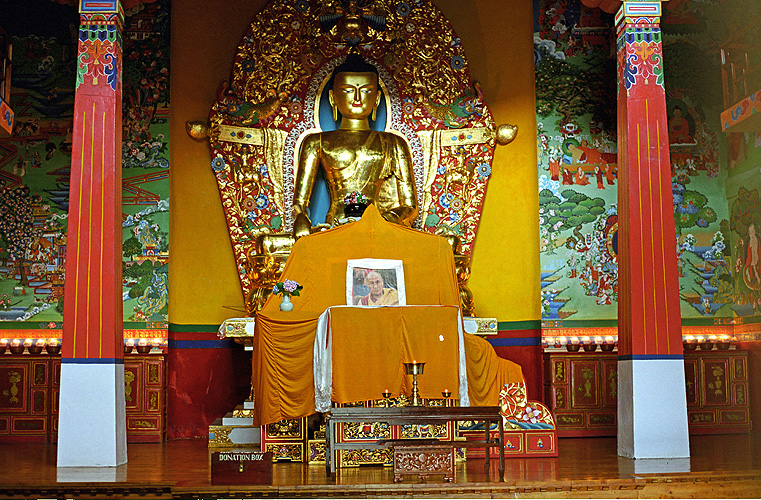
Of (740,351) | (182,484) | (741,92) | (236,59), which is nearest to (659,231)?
(741,92)

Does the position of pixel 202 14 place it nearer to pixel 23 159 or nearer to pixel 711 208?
pixel 23 159

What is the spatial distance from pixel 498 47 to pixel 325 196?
250 centimetres

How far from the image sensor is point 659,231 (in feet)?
23.4

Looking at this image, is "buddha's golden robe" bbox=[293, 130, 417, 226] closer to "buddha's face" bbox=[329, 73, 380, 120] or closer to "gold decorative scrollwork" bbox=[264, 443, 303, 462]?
"buddha's face" bbox=[329, 73, 380, 120]

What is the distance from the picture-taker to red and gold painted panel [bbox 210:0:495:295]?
366 inches

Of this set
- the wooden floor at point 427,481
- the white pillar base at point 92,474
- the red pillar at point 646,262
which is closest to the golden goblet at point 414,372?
the wooden floor at point 427,481

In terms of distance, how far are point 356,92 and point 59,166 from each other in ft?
10.4

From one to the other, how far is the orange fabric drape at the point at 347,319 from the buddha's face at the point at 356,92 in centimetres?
174

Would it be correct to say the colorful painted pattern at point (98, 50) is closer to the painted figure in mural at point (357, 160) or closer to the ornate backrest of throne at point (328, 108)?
the ornate backrest of throne at point (328, 108)

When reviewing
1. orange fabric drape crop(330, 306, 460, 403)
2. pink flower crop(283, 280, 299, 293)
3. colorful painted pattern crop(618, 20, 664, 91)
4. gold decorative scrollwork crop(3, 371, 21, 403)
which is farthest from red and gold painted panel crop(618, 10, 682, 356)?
gold decorative scrollwork crop(3, 371, 21, 403)

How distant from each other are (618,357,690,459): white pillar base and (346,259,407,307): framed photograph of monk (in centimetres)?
217

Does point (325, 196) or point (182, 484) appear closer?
point (182, 484)

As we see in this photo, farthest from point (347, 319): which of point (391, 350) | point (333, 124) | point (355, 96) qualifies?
point (333, 124)

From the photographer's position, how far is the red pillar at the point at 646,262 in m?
6.92
